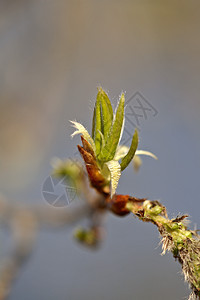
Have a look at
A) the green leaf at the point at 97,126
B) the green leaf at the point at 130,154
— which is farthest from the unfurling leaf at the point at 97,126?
the green leaf at the point at 130,154

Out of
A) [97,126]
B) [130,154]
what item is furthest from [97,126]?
[130,154]

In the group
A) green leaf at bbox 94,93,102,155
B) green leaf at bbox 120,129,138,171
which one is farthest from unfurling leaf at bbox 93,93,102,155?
green leaf at bbox 120,129,138,171

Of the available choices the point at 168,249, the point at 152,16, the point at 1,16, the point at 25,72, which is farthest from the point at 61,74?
the point at 168,249

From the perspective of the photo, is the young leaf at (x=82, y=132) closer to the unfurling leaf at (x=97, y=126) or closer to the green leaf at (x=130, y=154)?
the unfurling leaf at (x=97, y=126)

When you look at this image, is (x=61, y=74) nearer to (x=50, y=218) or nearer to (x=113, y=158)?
(x=50, y=218)

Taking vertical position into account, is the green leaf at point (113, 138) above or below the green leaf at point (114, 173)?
above

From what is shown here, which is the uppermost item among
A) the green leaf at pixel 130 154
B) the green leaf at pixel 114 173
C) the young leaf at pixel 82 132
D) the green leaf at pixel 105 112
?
the green leaf at pixel 105 112

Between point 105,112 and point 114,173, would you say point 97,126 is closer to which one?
point 105,112
